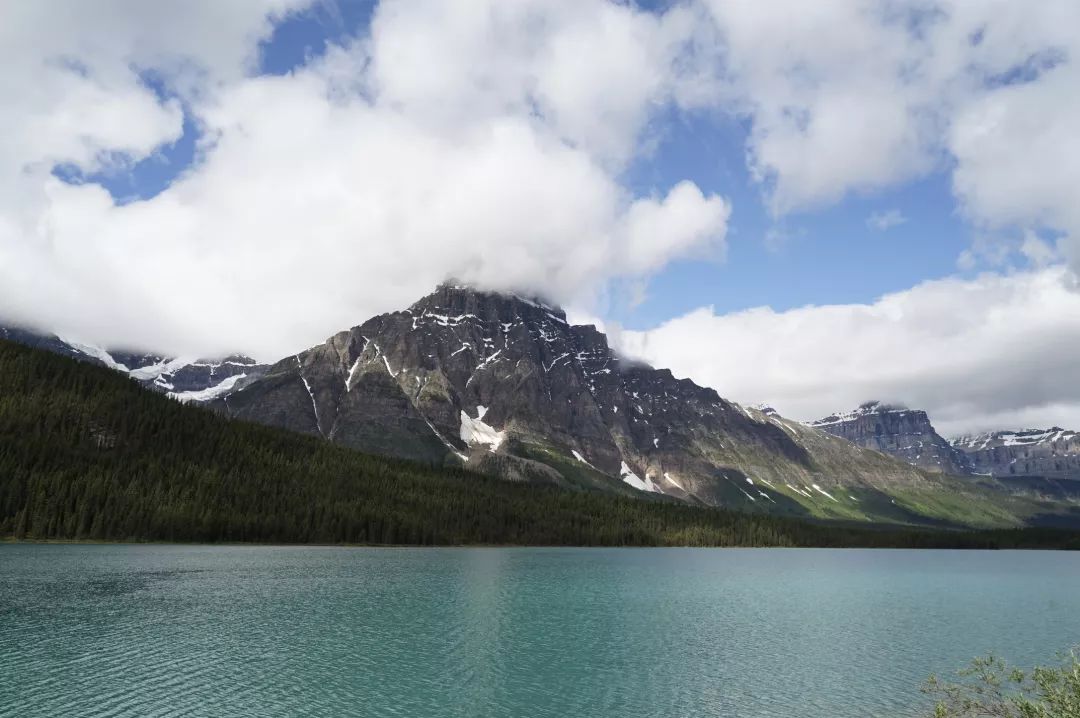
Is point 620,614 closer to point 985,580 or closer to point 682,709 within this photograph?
point 682,709

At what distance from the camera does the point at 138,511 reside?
189 meters

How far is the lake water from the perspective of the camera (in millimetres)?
44375

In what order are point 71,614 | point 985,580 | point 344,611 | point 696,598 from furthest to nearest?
point 985,580 < point 696,598 < point 344,611 < point 71,614

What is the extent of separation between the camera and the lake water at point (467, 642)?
44.4 m

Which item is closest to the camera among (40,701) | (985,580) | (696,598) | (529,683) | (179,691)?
(40,701)

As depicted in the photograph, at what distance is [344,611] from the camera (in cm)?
7875

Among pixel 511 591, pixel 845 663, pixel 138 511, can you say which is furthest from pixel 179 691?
pixel 138 511

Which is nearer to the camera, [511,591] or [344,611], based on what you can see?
[344,611]

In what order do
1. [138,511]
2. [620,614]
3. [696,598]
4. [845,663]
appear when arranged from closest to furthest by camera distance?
[845,663] < [620,614] < [696,598] < [138,511]

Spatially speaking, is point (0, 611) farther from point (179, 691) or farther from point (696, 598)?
point (696, 598)

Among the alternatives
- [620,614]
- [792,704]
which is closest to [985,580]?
[620,614]

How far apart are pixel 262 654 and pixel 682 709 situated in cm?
3282

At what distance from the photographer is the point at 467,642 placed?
6325 centimetres

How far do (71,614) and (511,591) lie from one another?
188 ft
